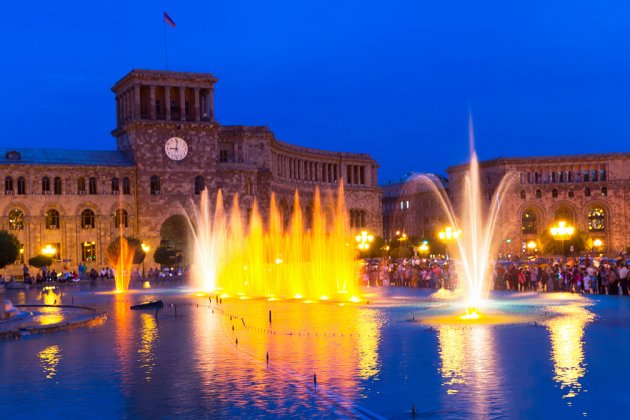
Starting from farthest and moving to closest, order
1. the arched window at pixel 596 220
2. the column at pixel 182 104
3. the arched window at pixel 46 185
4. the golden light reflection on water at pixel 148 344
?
1. the arched window at pixel 596 220
2. the column at pixel 182 104
3. the arched window at pixel 46 185
4. the golden light reflection on water at pixel 148 344

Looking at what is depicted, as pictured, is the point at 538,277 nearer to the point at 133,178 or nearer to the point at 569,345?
the point at 569,345

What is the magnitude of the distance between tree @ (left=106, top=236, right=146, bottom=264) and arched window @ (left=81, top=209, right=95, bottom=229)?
4722 mm

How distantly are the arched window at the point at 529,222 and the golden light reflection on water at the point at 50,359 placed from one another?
9392cm

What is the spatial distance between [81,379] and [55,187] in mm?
53927

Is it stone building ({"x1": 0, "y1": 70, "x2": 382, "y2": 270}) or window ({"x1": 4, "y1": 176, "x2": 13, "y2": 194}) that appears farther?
stone building ({"x1": 0, "y1": 70, "x2": 382, "y2": 270})

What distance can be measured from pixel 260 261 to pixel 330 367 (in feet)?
119

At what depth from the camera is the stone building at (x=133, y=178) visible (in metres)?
66.2

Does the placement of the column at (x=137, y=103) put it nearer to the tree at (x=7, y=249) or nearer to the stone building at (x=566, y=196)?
the tree at (x=7, y=249)

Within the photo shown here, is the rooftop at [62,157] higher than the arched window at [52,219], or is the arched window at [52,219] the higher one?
the rooftop at [62,157]

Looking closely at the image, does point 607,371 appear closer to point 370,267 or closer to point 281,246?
point 370,267

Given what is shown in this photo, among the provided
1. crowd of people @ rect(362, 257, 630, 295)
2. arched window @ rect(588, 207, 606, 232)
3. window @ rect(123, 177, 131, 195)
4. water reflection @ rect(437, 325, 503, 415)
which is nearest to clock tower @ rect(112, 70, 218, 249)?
window @ rect(123, 177, 131, 195)

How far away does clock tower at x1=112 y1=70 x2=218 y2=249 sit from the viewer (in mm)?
69250

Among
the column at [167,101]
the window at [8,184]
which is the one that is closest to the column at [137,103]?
the column at [167,101]

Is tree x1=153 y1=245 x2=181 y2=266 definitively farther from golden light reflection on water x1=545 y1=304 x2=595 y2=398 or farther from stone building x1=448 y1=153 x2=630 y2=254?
stone building x1=448 y1=153 x2=630 y2=254
